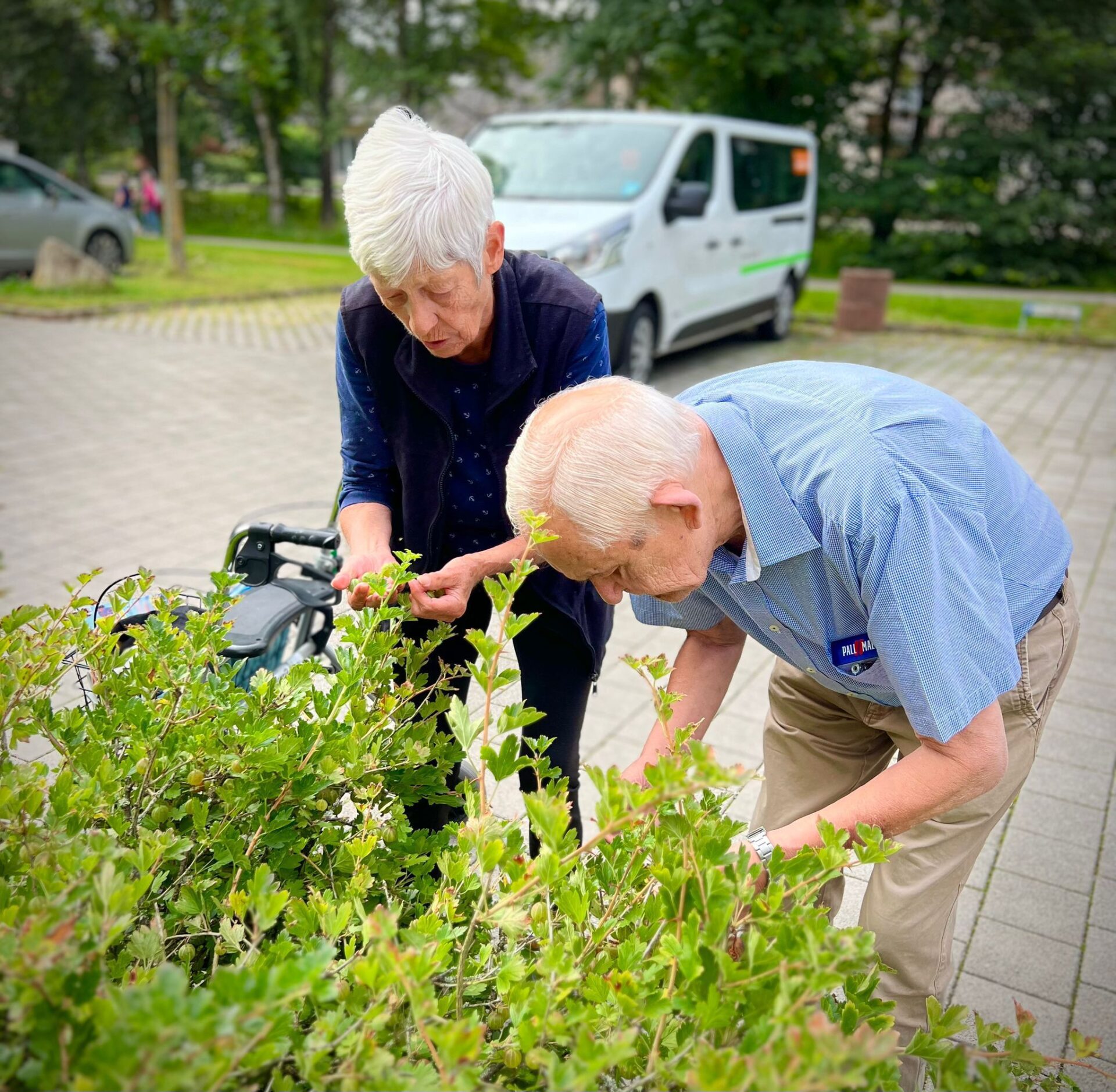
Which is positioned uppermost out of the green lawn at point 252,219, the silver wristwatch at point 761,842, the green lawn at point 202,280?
the silver wristwatch at point 761,842

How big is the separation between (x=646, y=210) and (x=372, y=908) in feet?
25.4

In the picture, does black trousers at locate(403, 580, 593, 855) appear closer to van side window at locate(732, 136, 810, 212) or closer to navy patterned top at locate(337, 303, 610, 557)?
navy patterned top at locate(337, 303, 610, 557)

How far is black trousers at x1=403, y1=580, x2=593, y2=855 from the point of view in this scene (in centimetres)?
232

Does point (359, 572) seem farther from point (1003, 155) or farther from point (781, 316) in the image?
point (1003, 155)

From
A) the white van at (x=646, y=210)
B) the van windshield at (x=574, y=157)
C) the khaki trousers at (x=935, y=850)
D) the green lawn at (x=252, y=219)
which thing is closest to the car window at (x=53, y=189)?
the white van at (x=646, y=210)

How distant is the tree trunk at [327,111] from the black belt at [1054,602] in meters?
25.5

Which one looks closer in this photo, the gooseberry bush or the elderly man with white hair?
the gooseberry bush

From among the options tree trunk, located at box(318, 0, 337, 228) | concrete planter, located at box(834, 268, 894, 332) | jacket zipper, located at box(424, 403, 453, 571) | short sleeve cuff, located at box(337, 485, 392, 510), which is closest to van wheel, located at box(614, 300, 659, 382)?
concrete planter, located at box(834, 268, 894, 332)

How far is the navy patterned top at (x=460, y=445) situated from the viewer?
7.21ft

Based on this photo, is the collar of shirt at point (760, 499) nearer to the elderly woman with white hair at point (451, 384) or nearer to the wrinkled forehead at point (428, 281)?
the elderly woman with white hair at point (451, 384)

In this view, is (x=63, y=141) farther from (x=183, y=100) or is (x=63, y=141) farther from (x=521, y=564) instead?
(x=521, y=564)

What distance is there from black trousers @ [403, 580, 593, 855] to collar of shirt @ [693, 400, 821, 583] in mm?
756

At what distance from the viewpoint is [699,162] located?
9.54 metres

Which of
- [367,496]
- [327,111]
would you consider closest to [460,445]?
[367,496]
